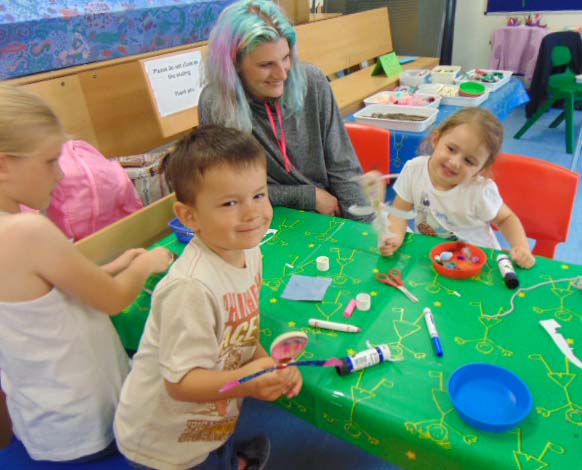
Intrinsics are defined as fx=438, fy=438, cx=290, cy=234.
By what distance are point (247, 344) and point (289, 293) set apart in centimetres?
20

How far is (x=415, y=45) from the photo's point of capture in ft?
13.9

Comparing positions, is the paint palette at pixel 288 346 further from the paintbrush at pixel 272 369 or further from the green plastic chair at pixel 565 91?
the green plastic chair at pixel 565 91

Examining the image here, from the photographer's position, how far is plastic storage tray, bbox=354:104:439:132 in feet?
7.47

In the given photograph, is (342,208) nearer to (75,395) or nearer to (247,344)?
(247,344)

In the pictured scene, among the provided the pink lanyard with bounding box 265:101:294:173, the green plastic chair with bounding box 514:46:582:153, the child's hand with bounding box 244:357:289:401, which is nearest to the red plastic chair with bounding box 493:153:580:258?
the pink lanyard with bounding box 265:101:294:173

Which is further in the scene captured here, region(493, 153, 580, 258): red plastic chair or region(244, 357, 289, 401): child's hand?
region(493, 153, 580, 258): red plastic chair

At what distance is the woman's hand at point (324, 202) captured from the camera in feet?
5.63

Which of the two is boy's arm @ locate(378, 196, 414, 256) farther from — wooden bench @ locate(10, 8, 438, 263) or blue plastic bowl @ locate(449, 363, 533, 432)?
wooden bench @ locate(10, 8, 438, 263)

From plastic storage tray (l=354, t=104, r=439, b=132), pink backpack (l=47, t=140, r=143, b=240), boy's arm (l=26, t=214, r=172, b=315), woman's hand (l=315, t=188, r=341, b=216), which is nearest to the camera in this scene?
boy's arm (l=26, t=214, r=172, b=315)

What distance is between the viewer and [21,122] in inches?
34.2

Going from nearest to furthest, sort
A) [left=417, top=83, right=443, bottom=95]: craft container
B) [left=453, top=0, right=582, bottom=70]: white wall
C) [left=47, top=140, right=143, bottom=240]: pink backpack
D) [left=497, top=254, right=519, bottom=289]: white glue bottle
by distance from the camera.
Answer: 1. [left=497, top=254, right=519, bottom=289]: white glue bottle
2. [left=47, top=140, right=143, bottom=240]: pink backpack
3. [left=417, top=83, right=443, bottom=95]: craft container
4. [left=453, top=0, right=582, bottom=70]: white wall

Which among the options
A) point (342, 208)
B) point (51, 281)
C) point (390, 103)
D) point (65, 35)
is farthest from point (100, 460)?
point (390, 103)

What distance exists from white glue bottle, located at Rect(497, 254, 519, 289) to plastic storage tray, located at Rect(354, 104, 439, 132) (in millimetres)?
1263

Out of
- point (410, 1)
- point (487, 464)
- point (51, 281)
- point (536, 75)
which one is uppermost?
point (410, 1)
